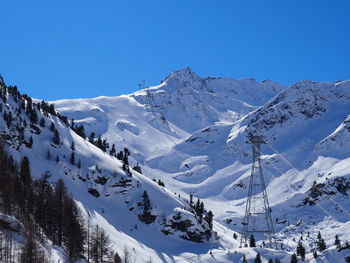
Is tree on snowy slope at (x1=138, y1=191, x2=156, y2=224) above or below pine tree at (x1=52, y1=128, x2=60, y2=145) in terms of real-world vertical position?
below

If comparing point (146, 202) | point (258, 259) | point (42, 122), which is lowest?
point (258, 259)

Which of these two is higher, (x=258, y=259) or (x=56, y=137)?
(x=56, y=137)

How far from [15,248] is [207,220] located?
119 metres

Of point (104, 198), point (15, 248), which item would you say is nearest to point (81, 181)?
point (104, 198)

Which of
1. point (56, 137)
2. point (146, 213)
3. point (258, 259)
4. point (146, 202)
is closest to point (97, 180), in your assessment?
point (146, 202)

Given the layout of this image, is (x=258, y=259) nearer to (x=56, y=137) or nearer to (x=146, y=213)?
(x=146, y=213)

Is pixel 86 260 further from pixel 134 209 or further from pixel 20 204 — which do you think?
pixel 134 209

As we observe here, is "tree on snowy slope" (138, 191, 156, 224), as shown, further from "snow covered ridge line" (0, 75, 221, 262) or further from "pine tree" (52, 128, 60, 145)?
"pine tree" (52, 128, 60, 145)

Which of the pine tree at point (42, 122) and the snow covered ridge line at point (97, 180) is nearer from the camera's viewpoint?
the snow covered ridge line at point (97, 180)

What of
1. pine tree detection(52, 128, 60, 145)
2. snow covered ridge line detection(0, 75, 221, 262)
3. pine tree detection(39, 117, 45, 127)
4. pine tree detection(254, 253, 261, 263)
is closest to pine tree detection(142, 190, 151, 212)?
snow covered ridge line detection(0, 75, 221, 262)

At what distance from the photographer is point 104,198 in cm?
17212

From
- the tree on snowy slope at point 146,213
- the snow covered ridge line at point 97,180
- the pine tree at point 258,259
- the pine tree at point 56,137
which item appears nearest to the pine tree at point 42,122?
the snow covered ridge line at point 97,180

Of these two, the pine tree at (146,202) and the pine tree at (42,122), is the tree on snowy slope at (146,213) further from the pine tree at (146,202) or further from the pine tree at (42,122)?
the pine tree at (42,122)

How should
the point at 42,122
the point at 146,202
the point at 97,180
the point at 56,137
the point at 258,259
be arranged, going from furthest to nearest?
the point at 42,122
the point at 56,137
the point at 97,180
the point at 146,202
the point at 258,259
